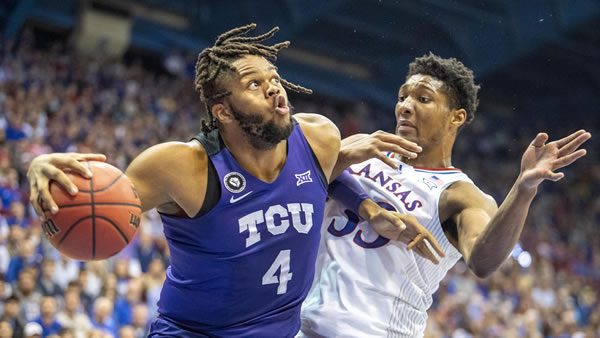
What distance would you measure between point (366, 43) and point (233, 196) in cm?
1632

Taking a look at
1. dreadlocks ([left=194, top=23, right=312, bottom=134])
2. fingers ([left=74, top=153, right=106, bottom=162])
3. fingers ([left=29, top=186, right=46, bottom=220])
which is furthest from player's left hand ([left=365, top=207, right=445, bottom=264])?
fingers ([left=29, top=186, right=46, bottom=220])

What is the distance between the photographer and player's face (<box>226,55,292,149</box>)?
320 centimetres

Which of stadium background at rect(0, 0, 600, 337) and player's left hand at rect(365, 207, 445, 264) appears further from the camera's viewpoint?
stadium background at rect(0, 0, 600, 337)

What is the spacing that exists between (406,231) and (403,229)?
51 mm

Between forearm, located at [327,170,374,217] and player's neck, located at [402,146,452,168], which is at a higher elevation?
player's neck, located at [402,146,452,168]

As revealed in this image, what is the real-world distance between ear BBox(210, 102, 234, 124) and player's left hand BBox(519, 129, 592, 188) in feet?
4.14

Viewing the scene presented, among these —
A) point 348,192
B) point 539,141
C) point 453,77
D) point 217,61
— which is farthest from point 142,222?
point 539,141

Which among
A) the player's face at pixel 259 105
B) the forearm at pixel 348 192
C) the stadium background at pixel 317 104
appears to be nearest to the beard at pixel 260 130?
the player's face at pixel 259 105

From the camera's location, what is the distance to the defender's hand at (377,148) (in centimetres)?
340

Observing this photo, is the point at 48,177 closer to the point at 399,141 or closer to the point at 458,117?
the point at 399,141

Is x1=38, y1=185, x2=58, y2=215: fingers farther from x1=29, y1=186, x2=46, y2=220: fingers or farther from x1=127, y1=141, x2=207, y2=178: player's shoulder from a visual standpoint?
x1=127, y1=141, x2=207, y2=178: player's shoulder

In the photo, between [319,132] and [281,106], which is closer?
[281,106]

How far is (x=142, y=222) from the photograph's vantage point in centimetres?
961

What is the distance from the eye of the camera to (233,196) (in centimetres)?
306
